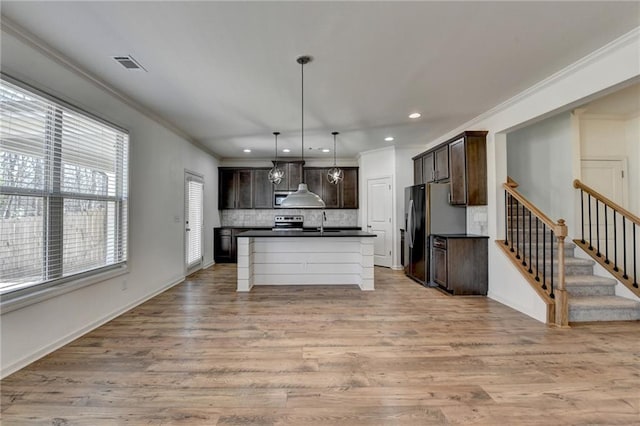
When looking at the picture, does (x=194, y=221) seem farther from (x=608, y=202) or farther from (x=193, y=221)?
(x=608, y=202)

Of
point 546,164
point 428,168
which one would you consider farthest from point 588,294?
point 428,168

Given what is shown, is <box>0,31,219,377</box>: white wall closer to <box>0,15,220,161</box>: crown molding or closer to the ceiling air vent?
<box>0,15,220,161</box>: crown molding

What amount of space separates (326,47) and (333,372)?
2689 millimetres

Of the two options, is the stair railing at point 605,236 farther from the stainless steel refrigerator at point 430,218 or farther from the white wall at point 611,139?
the stainless steel refrigerator at point 430,218

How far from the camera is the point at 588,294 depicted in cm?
351

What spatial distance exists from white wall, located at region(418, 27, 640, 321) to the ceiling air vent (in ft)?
13.9

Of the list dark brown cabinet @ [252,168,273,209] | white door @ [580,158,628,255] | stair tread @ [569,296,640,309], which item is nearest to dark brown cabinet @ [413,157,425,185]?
white door @ [580,158,628,255]

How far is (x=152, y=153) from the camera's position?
4184 millimetres

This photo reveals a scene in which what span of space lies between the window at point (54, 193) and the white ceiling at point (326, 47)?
1.97 ft

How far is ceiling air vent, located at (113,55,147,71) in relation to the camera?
2.63 metres

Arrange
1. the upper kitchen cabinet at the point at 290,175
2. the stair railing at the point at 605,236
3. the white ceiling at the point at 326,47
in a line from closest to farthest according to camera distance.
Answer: the white ceiling at the point at 326,47 < the stair railing at the point at 605,236 < the upper kitchen cabinet at the point at 290,175

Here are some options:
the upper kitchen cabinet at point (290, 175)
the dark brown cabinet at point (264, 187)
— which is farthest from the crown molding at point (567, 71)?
the upper kitchen cabinet at point (290, 175)

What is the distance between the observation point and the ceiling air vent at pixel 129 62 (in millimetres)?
2630

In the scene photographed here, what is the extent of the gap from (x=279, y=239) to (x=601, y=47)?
436cm
